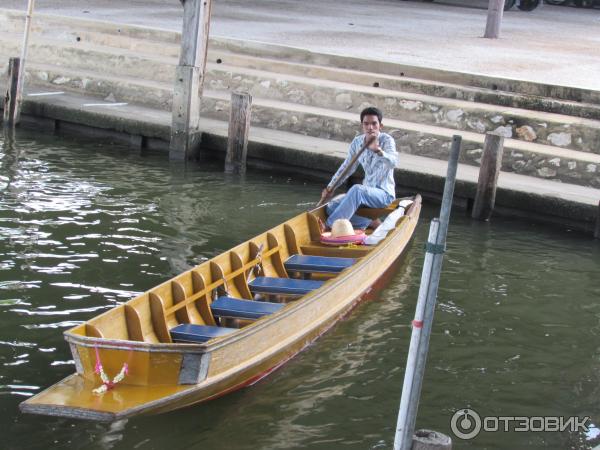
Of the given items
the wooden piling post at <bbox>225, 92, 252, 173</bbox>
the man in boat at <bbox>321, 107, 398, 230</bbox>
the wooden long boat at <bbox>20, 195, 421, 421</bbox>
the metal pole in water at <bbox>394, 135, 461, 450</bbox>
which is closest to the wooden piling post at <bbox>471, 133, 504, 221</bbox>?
the man in boat at <bbox>321, 107, 398, 230</bbox>

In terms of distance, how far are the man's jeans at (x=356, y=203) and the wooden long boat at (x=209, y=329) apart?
2.77 ft

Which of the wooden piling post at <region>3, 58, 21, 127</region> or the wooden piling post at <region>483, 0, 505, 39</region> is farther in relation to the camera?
the wooden piling post at <region>483, 0, 505, 39</region>

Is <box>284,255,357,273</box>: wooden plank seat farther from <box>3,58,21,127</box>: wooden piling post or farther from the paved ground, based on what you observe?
the paved ground

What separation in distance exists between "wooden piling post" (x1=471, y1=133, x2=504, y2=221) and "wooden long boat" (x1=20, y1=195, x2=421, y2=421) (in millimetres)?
2800

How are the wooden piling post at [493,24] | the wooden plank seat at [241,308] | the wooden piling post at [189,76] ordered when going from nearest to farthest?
the wooden plank seat at [241,308], the wooden piling post at [189,76], the wooden piling post at [493,24]

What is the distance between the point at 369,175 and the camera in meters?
10.6

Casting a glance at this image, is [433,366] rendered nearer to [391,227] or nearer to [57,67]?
[391,227]

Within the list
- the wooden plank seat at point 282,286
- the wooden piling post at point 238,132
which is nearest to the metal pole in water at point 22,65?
the wooden piling post at point 238,132

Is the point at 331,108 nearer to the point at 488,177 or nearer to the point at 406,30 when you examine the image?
the point at 488,177

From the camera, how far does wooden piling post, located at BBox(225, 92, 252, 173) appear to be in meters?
13.1

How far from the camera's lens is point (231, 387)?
267 inches

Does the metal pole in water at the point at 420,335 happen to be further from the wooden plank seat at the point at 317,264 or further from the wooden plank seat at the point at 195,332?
the wooden plank seat at the point at 317,264

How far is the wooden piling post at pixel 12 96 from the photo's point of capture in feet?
46.9

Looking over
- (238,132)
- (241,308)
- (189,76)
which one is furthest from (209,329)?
(189,76)
